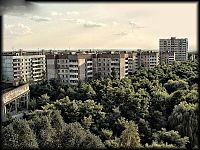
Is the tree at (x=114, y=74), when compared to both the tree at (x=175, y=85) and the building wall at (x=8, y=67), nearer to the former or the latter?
the tree at (x=175, y=85)

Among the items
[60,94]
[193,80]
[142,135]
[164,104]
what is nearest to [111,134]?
[142,135]

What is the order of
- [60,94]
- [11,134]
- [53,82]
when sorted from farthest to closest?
[53,82]
[60,94]
[11,134]

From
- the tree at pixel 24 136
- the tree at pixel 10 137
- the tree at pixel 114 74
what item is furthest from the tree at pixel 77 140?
the tree at pixel 114 74

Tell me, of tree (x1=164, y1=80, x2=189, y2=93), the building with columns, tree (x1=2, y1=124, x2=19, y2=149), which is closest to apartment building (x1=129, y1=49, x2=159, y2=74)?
tree (x1=164, y1=80, x2=189, y2=93)

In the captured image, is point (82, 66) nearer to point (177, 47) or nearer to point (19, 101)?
point (19, 101)

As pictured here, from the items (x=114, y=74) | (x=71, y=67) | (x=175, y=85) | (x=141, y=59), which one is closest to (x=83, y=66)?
(x=71, y=67)

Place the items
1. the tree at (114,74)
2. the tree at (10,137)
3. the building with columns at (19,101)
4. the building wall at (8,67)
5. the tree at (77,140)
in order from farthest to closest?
the building wall at (8,67) < the tree at (114,74) < the building with columns at (19,101) < the tree at (10,137) < the tree at (77,140)

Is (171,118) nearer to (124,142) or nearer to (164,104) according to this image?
(164,104)
